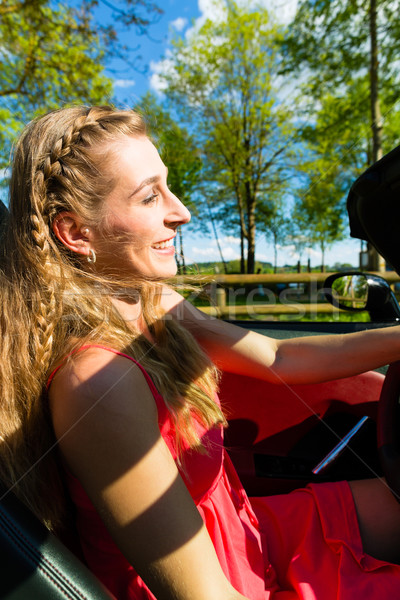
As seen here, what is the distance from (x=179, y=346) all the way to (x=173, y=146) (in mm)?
12658

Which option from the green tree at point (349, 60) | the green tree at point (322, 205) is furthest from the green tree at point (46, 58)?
the green tree at point (322, 205)

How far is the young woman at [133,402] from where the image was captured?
0.83 m

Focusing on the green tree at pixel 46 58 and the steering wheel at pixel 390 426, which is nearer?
the steering wheel at pixel 390 426

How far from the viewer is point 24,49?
7.95 m

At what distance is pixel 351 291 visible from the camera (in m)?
2.07

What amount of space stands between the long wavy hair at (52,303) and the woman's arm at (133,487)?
0.14 meters

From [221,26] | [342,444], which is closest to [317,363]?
[342,444]

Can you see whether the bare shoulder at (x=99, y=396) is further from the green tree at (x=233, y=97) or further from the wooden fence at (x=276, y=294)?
the green tree at (x=233, y=97)

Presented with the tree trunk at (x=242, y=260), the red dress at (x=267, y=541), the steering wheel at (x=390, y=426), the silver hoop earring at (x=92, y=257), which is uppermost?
the tree trunk at (x=242, y=260)

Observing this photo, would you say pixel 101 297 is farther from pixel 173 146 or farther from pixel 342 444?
pixel 173 146

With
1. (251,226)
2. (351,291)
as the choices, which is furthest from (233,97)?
(351,291)

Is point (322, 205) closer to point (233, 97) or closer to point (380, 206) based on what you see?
point (233, 97)

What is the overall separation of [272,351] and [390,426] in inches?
19.4

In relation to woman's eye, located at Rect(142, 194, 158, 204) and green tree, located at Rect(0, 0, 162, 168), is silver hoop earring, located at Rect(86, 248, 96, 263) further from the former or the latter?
green tree, located at Rect(0, 0, 162, 168)
